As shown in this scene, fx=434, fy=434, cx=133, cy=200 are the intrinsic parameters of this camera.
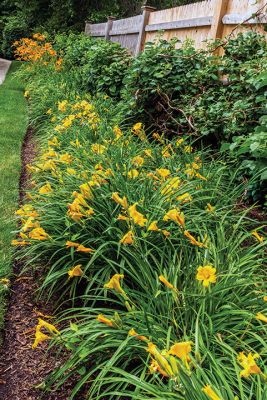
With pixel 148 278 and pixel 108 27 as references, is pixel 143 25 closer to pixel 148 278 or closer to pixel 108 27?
pixel 108 27

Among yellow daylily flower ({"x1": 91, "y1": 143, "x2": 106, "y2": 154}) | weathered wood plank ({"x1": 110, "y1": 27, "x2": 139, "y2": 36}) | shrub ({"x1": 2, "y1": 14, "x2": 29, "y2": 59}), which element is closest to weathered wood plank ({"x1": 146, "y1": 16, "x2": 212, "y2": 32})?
weathered wood plank ({"x1": 110, "y1": 27, "x2": 139, "y2": 36})

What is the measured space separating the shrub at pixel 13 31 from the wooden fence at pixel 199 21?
39.8 feet

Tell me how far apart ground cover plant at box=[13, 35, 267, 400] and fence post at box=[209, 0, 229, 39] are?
176 cm

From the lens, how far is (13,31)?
1947 cm

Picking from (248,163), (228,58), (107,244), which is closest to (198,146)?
(228,58)

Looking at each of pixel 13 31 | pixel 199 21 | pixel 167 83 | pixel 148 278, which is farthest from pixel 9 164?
pixel 13 31

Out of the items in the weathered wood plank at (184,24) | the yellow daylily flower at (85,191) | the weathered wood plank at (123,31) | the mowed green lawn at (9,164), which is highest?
the weathered wood plank at (184,24)

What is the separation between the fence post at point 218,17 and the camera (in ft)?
16.1

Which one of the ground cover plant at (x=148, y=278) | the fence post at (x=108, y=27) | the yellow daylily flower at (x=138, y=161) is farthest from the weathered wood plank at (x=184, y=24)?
the fence post at (x=108, y=27)

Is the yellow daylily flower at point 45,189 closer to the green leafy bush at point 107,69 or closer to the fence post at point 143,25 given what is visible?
the green leafy bush at point 107,69

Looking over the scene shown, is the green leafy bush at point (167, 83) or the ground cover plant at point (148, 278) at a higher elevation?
the green leafy bush at point (167, 83)

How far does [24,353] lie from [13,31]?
19879 mm

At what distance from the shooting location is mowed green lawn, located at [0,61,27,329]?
280cm

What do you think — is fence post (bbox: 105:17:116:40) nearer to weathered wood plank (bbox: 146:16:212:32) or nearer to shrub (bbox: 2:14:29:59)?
weathered wood plank (bbox: 146:16:212:32)
